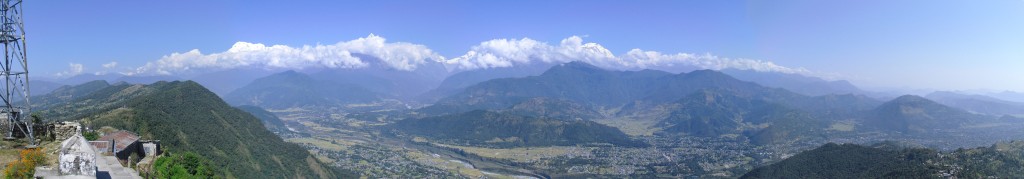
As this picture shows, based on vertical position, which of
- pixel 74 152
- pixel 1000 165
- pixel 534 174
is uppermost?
pixel 74 152

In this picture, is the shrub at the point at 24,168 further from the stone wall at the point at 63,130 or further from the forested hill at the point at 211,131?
the forested hill at the point at 211,131

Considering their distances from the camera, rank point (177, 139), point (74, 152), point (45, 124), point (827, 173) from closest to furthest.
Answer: point (74, 152), point (45, 124), point (177, 139), point (827, 173)

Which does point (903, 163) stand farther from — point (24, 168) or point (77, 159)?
point (24, 168)

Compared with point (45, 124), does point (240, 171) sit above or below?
below

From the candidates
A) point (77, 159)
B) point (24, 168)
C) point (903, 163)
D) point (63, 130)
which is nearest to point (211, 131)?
point (63, 130)

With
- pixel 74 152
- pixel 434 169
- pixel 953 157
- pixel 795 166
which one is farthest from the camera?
pixel 434 169

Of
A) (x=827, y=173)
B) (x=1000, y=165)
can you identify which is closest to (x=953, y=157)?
(x=1000, y=165)

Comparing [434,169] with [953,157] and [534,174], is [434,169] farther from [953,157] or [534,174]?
[953,157]

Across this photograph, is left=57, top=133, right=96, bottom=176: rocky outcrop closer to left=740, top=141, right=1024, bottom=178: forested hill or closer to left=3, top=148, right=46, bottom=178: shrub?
left=3, top=148, right=46, bottom=178: shrub
